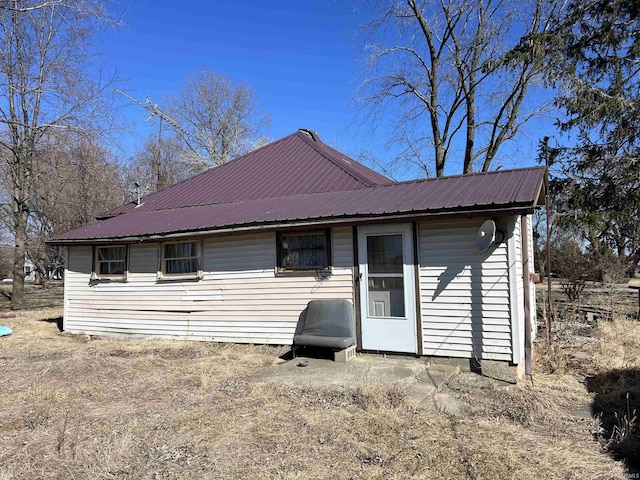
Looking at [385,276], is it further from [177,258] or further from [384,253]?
[177,258]

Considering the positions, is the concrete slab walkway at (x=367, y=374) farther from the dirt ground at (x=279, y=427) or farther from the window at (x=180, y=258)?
the window at (x=180, y=258)

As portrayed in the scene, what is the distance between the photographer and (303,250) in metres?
8.09

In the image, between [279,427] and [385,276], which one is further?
[385,276]

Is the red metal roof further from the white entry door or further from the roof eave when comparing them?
the white entry door

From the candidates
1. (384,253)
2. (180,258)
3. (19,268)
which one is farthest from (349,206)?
(19,268)

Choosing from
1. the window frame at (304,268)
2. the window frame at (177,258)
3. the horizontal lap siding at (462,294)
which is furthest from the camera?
the window frame at (177,258)

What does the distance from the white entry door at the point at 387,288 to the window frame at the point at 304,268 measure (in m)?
0.59

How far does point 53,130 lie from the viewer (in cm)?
1148

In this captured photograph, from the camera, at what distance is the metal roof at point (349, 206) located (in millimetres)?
6305

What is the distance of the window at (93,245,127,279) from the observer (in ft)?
33.1

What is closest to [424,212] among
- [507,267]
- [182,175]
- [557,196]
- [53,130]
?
[507,267]

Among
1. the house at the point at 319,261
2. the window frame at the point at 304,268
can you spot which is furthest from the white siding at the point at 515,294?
the window frame at the point at 304,268

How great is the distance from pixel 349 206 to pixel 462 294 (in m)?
2.46

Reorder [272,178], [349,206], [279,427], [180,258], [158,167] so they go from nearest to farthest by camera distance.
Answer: [279,427] < [349,206] < [180,258] < [272,178] < [158,167]
